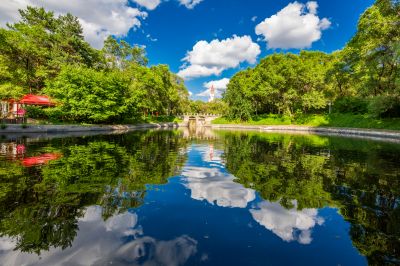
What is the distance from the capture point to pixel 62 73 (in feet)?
124

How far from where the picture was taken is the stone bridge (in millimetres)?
90825

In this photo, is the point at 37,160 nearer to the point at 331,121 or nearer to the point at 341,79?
the point at 331,121

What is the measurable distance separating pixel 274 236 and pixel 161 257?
251cm

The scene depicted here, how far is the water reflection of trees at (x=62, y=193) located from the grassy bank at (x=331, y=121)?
1532 inches

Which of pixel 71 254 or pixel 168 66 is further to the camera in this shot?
pixel 168 66

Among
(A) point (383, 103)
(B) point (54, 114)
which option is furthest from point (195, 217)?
(B) point (54, 114)

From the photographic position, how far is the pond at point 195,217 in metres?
4.12

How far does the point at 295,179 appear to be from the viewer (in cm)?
920

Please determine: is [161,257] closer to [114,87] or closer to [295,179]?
[295,179]

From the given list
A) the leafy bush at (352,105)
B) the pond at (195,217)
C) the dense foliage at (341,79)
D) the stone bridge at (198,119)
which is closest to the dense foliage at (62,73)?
the stone bridge at (198,119)

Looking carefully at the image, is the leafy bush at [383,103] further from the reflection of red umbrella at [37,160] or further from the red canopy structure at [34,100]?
the red canopy structure at [34,100]

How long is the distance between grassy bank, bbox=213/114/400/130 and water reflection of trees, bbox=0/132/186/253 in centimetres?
3890

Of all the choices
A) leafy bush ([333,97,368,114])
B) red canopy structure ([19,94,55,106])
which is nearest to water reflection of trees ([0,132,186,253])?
red canopy structure ([19,94,55,106])

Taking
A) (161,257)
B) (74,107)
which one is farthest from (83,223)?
(74,107)
